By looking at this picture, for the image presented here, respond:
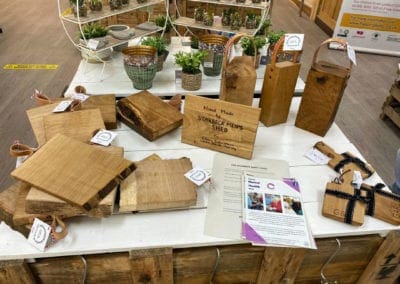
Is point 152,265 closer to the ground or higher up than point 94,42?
closer to the ground

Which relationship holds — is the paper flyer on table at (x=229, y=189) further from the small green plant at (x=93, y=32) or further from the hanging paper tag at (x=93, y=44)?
the small green plant at (x=93, y=32)

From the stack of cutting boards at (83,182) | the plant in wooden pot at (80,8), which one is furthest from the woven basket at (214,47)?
the stack of cutting boards at (83,182)

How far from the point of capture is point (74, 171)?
107cm

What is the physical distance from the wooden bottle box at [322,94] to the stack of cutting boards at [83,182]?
64 centimetres

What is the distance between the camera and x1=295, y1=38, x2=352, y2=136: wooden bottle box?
4.42ft

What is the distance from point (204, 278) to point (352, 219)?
22.2 inches

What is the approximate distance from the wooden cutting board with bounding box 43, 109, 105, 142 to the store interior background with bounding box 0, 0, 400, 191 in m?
1.06

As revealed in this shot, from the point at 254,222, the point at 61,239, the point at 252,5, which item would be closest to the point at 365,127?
the point at 252,5

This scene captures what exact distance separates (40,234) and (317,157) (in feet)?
3.54

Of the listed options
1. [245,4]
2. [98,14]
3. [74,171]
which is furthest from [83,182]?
[245,4]

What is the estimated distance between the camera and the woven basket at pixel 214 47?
1892 millimetres

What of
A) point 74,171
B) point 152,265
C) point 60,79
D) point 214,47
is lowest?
point 60,79

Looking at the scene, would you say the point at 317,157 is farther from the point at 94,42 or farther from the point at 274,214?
the point at 94,42

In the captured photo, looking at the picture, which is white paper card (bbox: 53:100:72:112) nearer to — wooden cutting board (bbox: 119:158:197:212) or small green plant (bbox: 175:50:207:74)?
wooden cutting board (bbox: 119:158:197:212)
